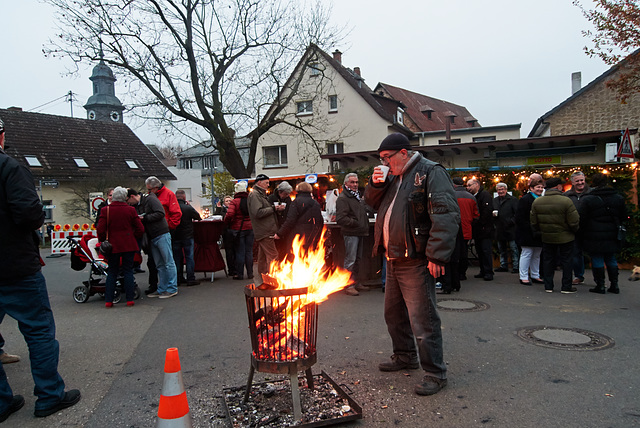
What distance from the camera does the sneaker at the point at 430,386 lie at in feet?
12.4

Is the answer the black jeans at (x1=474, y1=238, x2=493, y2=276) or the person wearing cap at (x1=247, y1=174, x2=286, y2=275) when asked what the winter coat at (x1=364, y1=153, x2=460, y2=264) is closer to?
the person wearing cap at (x1=247, y1=174, x2=286, y2=275)

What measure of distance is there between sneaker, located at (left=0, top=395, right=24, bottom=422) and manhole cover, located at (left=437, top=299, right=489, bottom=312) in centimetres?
519

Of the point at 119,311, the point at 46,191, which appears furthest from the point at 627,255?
the point at 46,191

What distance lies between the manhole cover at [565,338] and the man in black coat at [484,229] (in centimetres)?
355

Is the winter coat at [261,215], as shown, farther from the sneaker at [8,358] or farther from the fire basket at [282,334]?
the fire basket at [282,334]

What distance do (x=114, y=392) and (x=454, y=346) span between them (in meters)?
3.45

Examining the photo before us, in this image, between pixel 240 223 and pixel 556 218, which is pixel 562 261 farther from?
pixel 240 223

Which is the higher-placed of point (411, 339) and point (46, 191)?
point (46, 191)

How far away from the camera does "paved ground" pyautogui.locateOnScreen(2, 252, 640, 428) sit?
3.52 m

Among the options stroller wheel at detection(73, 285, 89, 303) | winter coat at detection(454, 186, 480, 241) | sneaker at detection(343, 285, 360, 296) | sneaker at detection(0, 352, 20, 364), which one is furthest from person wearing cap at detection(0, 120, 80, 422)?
winter coat at detection(454, 186, 480, 241)

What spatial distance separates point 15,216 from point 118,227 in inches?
150

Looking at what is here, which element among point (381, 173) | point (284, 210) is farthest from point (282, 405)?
point (284, 210)

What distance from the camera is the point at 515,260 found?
992 cm

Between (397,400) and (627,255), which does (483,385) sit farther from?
(627,255)
